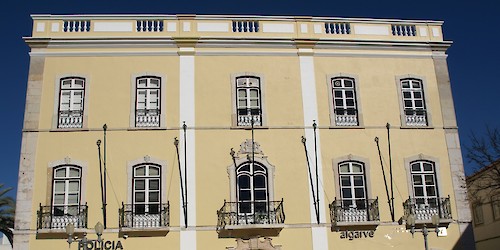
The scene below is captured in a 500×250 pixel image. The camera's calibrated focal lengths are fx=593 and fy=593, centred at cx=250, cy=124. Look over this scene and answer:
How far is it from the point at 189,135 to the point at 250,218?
3.40 m

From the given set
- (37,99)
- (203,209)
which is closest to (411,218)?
(203,209)

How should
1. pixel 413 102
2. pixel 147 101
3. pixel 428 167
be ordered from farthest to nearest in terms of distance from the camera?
pixel 413 102 → pixel 428 167 → pixel 147 101

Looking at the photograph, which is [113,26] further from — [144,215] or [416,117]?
[416,117]

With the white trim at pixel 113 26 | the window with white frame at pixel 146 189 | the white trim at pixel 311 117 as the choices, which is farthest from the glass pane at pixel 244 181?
the white trim at pixel 113 26

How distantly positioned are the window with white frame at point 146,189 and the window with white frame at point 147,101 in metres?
1.52

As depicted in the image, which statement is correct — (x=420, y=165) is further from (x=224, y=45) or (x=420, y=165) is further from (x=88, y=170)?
(x=88, y=170)

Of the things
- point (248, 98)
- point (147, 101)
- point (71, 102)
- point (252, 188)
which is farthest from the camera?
point (248, 98)

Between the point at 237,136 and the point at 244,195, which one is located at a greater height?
the point at 237,136

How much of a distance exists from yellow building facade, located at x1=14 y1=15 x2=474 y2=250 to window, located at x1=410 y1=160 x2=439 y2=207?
49 mm

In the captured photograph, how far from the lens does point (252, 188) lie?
1953 centimetres

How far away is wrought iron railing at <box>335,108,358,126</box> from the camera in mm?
20547

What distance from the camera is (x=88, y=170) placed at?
19.2 meters

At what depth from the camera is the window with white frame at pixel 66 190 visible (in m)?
18.9

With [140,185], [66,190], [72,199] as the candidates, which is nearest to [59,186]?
[66,190]
